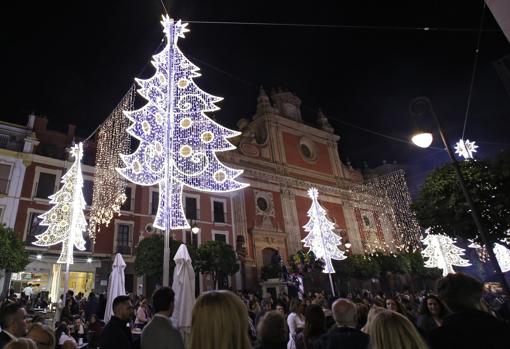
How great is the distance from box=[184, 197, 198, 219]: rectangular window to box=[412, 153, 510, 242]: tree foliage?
1631 centimetres

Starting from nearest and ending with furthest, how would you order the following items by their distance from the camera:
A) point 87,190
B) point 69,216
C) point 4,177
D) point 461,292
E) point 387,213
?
point 461,292
point 69,216
point 4,177
point 87,190
point 387,213

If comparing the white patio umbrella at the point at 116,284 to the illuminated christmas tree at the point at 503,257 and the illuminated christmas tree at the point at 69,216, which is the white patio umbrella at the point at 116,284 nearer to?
the illuminated christmas tree at the point at 69,216

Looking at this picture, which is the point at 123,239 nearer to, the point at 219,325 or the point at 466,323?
the point at 219,325

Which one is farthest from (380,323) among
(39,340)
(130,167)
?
(130,167)

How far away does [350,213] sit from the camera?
32688 mm

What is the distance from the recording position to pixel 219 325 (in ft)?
5.34

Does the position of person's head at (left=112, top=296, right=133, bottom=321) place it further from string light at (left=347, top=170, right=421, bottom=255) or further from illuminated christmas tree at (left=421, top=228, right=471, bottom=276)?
string light at (left=347, top=170, right=421, bottom=255)

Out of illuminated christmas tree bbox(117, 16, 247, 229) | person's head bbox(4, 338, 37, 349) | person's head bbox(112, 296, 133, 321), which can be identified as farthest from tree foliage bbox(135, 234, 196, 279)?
person's head bbox(4, 338, 37, 349)

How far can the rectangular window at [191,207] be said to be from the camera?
23.2m

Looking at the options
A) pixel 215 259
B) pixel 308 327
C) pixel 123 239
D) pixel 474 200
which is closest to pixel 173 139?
pixel 308 327

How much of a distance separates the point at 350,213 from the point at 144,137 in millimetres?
27662

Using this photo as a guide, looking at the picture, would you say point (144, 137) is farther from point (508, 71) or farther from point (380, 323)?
point (508, 71)

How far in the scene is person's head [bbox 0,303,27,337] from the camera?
3367 millimetres

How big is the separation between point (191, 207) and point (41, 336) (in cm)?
2069
